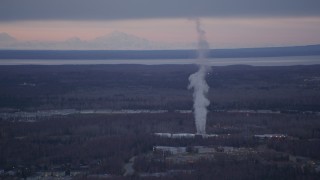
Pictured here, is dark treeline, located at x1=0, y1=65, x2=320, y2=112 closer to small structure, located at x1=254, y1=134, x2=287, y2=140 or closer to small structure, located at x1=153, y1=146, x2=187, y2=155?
small structure, located at x1=254, y1=134, x2=287, y2=140

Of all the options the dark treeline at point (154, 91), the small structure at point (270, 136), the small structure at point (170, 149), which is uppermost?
the dark treeline at point (154, 91)

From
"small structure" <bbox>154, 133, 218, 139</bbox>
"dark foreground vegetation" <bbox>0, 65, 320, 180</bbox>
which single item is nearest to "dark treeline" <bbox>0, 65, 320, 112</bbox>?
"dark foreground vegetation" <bbox>0, 65, 320, 180</bbox>

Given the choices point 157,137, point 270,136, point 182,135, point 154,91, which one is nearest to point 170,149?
point 157,137

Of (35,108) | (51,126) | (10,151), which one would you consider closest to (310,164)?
(10,151)

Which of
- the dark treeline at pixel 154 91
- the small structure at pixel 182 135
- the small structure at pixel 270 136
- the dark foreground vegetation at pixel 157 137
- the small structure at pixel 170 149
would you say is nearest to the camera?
the dark foreground vegetation at pixel 157 137

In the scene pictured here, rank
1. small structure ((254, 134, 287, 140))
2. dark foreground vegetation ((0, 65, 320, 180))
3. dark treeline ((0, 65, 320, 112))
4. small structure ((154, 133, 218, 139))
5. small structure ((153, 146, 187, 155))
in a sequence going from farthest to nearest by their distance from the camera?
dark treeline ((0, 65, 320, 112))
small structure ((154, 133, 218, 139))
small structure ((254, 134, 287, 140))
small structure ((153, 146, 187, 155))
dark foreground vegetation ((0, 65, 320, 180))

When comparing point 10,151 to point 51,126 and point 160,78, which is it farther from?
point 160,78

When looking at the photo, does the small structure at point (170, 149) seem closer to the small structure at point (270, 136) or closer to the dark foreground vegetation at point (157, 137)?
the dark foreground vegetation at point (157, 137)

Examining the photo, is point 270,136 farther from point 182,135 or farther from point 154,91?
point 154,91

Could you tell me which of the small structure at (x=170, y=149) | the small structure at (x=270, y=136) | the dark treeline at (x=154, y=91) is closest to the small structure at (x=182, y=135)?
the small structure at (x=270, y=136)
